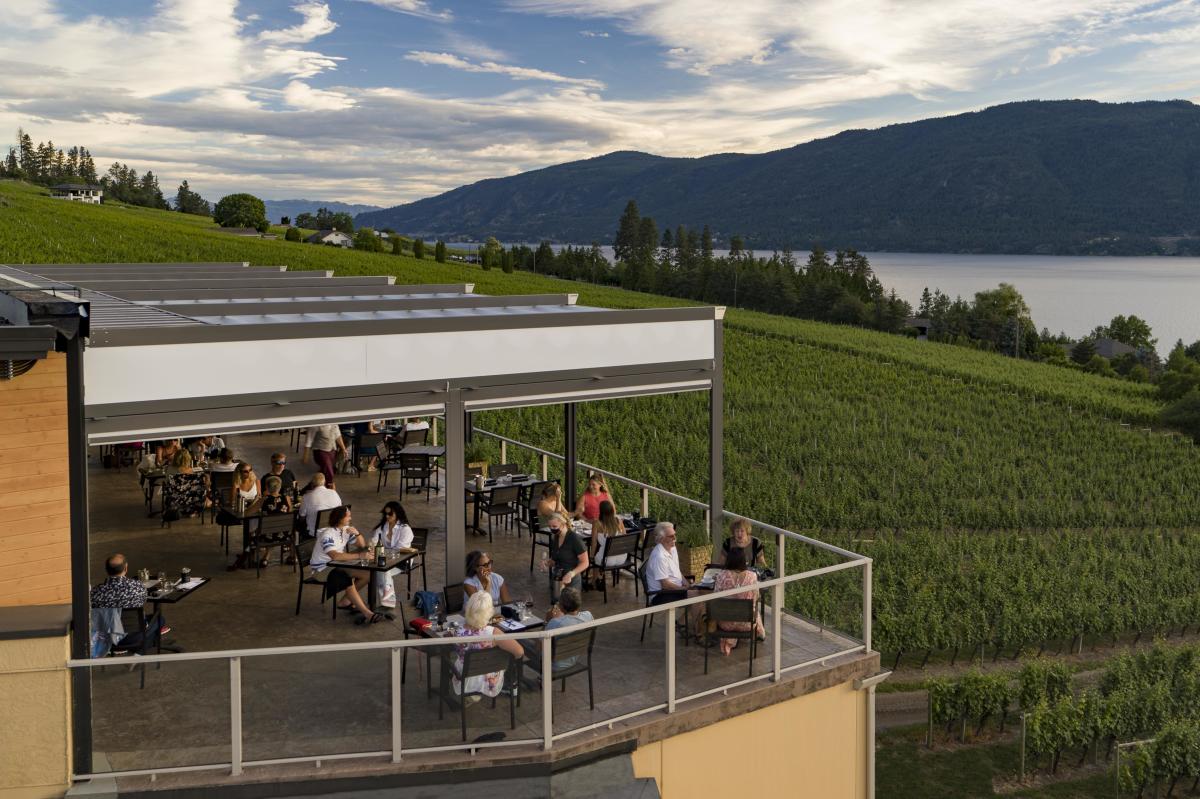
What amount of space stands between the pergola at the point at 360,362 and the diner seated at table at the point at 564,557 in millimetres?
1170

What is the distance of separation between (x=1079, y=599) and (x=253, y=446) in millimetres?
18923

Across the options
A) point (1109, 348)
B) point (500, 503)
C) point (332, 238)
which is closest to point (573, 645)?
point (500, 503)

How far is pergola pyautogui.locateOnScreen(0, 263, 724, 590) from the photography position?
810 cm

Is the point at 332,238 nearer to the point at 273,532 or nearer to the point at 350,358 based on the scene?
the point at 273,532

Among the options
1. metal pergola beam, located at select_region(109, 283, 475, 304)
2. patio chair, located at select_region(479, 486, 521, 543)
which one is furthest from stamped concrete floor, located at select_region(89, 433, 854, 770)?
metal pergola beam, located at select_region(109, 283, 475, 304)

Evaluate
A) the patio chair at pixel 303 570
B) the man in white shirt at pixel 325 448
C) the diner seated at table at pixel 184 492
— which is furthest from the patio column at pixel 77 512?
the man in white shirt at pixel 325 448

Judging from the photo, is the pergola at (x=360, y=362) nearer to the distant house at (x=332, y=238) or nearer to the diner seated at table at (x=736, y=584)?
the diner seated at table at (x=736, y=584)

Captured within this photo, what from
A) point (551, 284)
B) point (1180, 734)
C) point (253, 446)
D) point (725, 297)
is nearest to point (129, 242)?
point (551, 284)

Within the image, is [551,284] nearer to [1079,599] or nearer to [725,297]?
[725,297]

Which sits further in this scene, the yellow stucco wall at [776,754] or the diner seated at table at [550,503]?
the diner seated at table at [550,503]

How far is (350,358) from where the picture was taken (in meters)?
9.25

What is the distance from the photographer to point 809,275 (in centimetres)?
11938

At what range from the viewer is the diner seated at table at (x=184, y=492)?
1337 centimetres

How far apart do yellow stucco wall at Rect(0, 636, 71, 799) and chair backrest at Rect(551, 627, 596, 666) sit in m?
3.43
